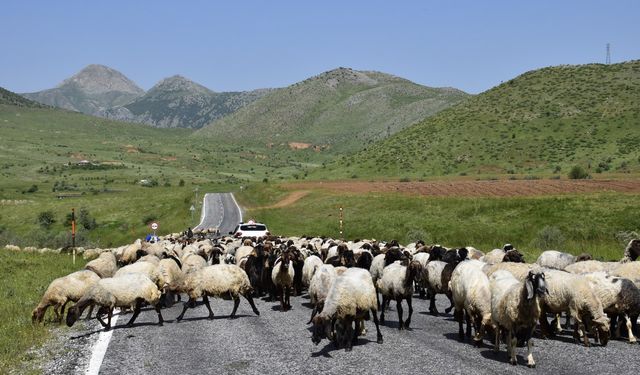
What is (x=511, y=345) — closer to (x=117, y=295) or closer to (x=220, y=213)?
(x=117, y=295)

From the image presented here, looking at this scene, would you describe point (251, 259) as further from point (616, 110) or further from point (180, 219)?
point (616, 110)

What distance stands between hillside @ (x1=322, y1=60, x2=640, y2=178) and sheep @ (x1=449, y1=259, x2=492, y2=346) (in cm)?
7867

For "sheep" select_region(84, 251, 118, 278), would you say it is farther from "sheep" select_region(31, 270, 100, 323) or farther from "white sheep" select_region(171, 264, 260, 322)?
"white sheep" select_region(171, 264, 260, 322)

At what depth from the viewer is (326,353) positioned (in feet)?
44.1

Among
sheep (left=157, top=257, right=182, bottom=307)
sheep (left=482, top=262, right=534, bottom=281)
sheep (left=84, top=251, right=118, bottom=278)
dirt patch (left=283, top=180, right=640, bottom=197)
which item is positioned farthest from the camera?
dirt patch (left=283, top=180, right=640, bottom=197)

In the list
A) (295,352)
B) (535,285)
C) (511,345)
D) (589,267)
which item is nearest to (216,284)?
(295,352)

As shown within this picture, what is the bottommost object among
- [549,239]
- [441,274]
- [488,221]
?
[549,239]

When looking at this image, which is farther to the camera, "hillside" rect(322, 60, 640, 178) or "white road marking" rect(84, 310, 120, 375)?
"hillside" rect(322, 60, 640, 178)

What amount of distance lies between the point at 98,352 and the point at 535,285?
9790mm

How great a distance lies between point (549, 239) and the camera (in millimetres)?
40469

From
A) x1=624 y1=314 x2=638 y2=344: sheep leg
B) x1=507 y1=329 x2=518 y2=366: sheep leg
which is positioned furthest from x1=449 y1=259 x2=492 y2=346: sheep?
x1=624 y1=314 x2=638 y2=344: sheep leg

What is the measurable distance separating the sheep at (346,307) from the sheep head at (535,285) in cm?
354

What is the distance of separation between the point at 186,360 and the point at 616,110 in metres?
116

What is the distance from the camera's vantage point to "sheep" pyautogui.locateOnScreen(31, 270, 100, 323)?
17125 mm
